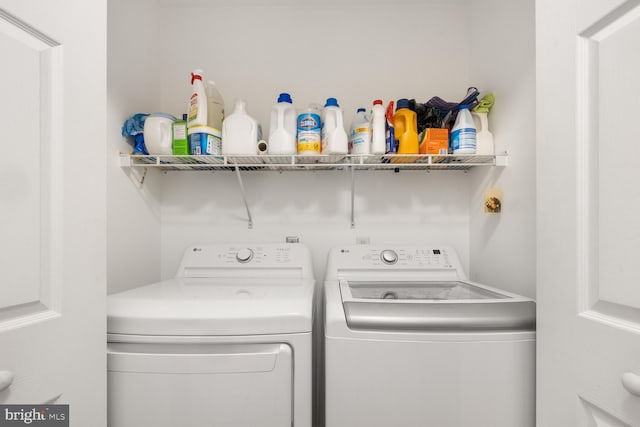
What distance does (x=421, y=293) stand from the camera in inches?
51.0

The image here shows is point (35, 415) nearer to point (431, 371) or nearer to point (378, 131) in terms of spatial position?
point (431, 371)

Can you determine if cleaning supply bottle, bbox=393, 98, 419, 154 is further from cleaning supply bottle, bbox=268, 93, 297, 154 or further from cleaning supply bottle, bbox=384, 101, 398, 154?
cleaning supply bottle, bbox=268, 93, 297, 154

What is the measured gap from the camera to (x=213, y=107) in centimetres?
156

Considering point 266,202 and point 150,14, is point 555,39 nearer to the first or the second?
point 266,202

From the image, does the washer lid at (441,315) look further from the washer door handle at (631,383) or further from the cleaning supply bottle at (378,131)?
the cleaning supply bottle at (378,131)

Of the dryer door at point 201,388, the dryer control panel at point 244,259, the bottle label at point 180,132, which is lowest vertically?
the dryer door at point 201,388

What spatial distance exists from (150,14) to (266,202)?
57.0 inches

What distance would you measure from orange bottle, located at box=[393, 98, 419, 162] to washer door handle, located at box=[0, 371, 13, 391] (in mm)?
1647

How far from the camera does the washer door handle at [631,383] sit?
58cm

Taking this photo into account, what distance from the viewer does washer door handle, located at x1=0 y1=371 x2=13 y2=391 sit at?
62cm

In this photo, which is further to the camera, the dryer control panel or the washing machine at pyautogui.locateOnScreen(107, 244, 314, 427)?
the dryer control panel

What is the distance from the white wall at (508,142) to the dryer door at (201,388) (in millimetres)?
1252

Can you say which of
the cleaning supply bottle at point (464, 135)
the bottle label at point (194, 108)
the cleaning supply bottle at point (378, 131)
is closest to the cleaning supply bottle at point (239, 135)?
the bottle label at point (194, 108)

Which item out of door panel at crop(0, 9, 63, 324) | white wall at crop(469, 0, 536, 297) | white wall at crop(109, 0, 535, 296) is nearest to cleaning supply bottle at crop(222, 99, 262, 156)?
white wall at crop(109, 0, 535, 296)
